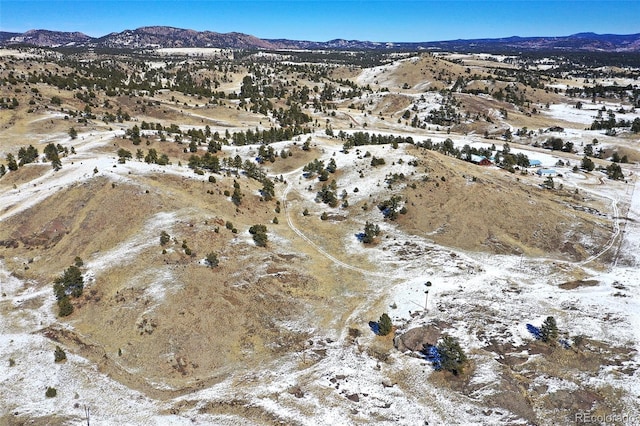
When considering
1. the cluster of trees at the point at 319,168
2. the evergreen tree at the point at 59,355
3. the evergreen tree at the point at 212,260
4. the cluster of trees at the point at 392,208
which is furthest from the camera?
the cluster of trees at the point at 319,168

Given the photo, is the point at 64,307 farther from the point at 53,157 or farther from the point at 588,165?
the point at 588,165

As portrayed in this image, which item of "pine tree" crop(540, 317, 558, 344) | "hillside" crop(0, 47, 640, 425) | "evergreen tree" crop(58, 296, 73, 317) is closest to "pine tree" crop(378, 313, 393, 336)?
"hillside" crop(0, 47, 640, 425)

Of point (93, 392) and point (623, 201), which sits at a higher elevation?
point (623, 201)

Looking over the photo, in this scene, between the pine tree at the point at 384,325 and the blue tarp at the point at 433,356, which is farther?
the pine tree at the point at 384,325

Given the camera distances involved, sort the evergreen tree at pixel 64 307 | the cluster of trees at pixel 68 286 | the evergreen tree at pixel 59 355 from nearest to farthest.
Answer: the evergreen tree at pixel 59 355
the evergreen tree at pixel 64 307
the cluster of trees at pixel 68 286

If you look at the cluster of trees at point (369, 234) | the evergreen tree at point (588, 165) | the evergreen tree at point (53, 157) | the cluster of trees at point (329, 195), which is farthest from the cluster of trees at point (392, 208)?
the evergreen tree at point (53, 157)

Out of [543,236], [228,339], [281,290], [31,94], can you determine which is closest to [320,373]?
[228,339]

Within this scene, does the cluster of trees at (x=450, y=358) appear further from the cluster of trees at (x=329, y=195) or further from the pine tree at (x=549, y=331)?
the cluster of trees at (x=329, y=195)

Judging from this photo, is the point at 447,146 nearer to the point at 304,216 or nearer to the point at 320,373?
the point at 304,216
